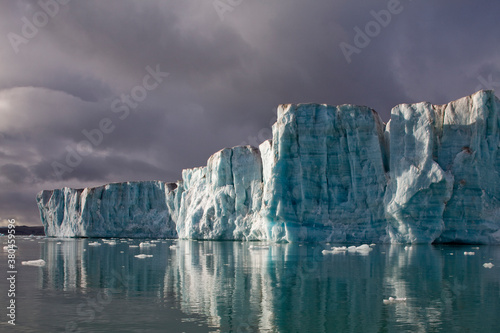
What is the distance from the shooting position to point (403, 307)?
29.5ft

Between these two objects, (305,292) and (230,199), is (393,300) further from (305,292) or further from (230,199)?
(230,199)

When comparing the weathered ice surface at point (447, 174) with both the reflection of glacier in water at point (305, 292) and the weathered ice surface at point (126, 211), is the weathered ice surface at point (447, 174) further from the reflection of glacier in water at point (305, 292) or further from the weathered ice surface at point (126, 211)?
the weathered ice surface at point (126, 211)

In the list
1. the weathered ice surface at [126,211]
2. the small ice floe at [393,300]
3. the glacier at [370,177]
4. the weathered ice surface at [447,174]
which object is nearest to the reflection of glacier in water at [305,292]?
the small ice floe at [393,300]

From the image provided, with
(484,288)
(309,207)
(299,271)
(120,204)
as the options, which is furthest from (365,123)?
(120,204)

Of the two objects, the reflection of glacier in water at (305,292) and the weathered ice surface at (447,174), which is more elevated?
the weathered ice surface at (447,174)

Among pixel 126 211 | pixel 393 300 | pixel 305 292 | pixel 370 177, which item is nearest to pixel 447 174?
pixel 370 177

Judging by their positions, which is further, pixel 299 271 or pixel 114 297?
pixel 299 271

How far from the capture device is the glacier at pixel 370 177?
1209 inches

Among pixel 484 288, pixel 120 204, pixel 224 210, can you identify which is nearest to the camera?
pixel 484 288

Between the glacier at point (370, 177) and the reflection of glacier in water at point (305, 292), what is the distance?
48.1 feet

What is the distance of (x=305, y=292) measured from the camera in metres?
10.7

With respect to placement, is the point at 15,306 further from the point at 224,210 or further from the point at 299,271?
the point at 224,210

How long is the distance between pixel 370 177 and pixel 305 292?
2373cm

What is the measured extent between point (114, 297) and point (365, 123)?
2679 centimetres
